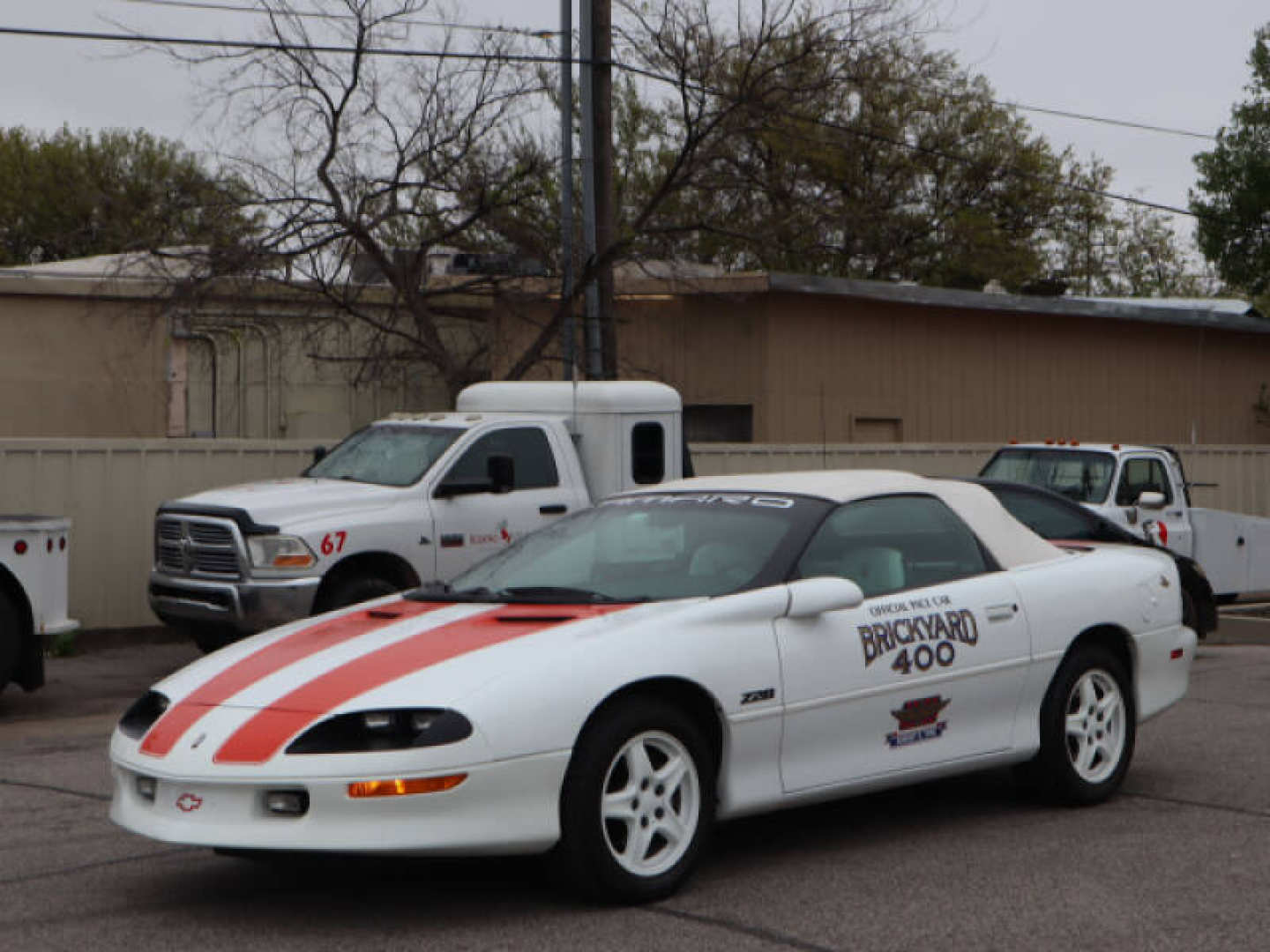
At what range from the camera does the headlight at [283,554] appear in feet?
42.0

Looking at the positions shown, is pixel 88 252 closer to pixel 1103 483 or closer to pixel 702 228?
pixel 702 228

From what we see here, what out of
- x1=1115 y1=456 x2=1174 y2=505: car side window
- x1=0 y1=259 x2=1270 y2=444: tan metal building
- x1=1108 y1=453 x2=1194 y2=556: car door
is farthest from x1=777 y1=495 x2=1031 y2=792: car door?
x1=0 y1=259 x2=1270 y2=444: tan metal building

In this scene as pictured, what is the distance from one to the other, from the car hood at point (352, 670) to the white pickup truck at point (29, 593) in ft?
15.9

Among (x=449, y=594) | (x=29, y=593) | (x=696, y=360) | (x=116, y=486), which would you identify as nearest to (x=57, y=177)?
(x=696, y=360)

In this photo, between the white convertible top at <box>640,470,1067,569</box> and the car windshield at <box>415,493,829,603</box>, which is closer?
the car windshield at <box>415,493,829,603</box>

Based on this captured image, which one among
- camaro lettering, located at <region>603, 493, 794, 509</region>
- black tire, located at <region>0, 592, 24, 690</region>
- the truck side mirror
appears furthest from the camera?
the truck side mirror

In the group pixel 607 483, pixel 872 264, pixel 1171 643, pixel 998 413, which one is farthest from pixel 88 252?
pixel 1171 643

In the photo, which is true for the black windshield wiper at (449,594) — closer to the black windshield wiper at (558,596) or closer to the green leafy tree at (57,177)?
the black windshield wiper at (558,596)

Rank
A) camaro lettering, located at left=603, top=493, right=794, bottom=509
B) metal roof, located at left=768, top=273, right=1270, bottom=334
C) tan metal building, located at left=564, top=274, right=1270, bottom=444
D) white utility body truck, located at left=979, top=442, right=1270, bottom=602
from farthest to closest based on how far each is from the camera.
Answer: tan metal building, located at left=564, top=274, right=1270, bottom=444 < metal roof, located at left=768, top=273, right=1270, bottom=334 < white utility body truck, located at left=979, top=442, right=1270, bottom=602 < camaro lettering, located at left=603, top=493, right=794, bottom=509

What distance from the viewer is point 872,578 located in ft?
23.4

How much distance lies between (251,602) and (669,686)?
23.3ft

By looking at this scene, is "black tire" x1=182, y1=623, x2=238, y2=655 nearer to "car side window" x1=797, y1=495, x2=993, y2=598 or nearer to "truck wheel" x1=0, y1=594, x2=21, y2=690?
"truck wheel" x1=0, y1=594, x2=21, y2=690

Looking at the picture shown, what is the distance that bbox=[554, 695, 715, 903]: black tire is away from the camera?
5863mm

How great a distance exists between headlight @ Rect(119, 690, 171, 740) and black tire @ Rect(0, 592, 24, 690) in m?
4.99
